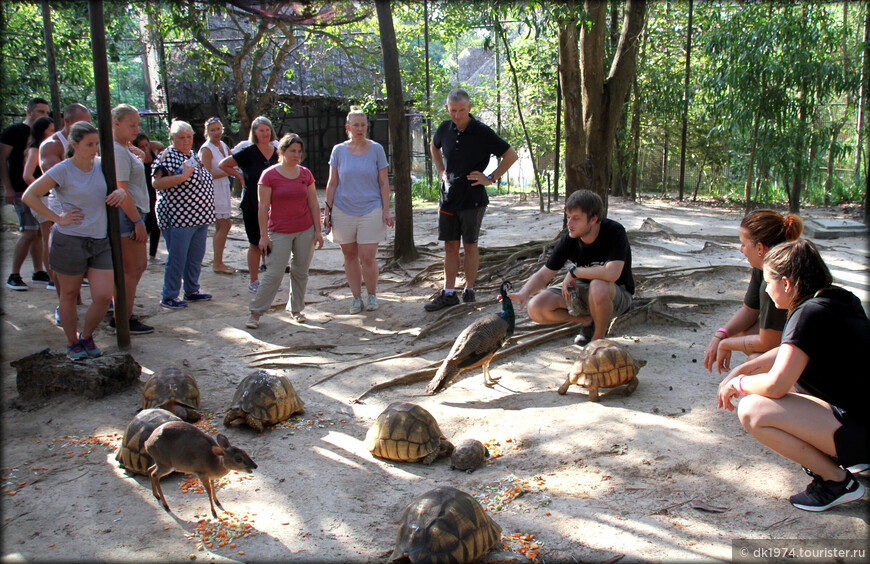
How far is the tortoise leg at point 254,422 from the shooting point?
418 centimetres

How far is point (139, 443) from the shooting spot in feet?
11.8

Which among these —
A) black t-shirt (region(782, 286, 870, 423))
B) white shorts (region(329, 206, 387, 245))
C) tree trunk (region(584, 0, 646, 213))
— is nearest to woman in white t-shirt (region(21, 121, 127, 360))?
white shorts (region(329, 206, 387, 245))

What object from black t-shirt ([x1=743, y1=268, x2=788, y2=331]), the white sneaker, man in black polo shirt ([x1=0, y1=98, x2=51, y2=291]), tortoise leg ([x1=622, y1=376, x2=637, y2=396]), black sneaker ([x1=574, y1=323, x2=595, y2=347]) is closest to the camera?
black t-shirt ([x1=743, y1=268, x2=788, y2=331])

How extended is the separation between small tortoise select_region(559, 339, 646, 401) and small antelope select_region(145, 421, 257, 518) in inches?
89.6

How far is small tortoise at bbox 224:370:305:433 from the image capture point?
165 inches

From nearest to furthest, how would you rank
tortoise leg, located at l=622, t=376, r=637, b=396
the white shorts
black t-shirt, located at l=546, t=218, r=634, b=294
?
1. tortoise leg, located at l=622, t=376, r=637, b=396
2. black t-shirt, located at l=546, t=218, r=634, b=294
3. the white shorts

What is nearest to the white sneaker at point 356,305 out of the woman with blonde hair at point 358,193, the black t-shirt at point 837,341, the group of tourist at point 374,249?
the group of tourist at point 374,249

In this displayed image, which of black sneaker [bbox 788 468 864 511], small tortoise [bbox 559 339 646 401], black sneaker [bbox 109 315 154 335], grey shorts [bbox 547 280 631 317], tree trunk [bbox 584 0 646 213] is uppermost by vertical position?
tree trunk [bbox 584 0 646 213]

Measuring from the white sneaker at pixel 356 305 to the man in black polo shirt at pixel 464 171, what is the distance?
878 millimetres

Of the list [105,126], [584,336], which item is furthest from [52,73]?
[584,336]

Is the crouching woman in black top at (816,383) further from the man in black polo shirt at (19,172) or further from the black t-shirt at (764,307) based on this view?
the man in black polo shirt at (19,172)

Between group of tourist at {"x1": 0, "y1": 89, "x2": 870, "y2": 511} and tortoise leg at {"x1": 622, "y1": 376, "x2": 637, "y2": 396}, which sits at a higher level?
group of tourist at {"x1": 0, "y1": 89, "x2": 870, "y2": 511}

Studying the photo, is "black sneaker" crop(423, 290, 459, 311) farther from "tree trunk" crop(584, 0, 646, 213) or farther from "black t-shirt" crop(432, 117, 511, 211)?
"tree trunk" crop(584, 0, 646, 213)

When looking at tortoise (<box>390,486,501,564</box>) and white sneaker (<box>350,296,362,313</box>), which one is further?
white sneaker (<box>350,296,362,313</box>)
